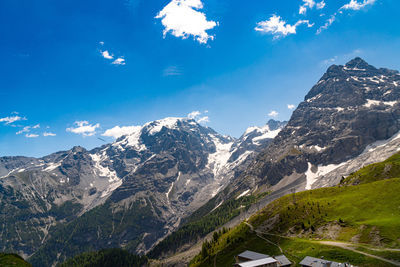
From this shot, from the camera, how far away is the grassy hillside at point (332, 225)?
72062mm

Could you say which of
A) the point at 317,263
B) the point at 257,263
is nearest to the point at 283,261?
the point at 257,263

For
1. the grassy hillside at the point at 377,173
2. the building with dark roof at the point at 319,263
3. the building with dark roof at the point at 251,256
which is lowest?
the building with dark roof at the point at 251,256

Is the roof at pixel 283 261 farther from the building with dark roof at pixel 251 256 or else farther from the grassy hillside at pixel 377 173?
the grassy hillside at pixel 377 173

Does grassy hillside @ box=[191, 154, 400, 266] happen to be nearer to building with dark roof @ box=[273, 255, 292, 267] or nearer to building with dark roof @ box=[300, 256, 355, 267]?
building with dark roof @ box=[273, 255, 292, 267]

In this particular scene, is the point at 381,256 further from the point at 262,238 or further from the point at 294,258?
the point at 262,238

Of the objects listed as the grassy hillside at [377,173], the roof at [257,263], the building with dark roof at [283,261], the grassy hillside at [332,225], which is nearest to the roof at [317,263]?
the grassy hillside at [332,225]

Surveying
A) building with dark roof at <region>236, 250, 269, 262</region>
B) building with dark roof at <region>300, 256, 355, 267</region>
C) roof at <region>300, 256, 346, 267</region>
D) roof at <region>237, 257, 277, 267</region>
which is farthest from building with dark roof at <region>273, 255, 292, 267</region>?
roof at <region>300, 256, 346, 267</region>

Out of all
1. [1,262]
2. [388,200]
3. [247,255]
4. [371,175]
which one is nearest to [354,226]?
[388,200]

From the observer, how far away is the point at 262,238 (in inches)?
4422

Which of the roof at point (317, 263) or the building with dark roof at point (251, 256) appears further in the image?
the building with dark roof at point (251, 256)

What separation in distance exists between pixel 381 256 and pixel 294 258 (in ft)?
80.9

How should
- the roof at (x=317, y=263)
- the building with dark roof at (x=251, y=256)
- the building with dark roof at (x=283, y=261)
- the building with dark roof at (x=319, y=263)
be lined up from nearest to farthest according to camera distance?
the building with dark roof at (x=319, y=263) < the roof at (x=317, y=263) < the building with dark roof at (x=283, y=261) < the building with dark roof at (x=251, y=256)

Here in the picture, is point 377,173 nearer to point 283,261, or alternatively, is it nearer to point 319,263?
point 283,261

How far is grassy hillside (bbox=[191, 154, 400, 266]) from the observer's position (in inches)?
2837
